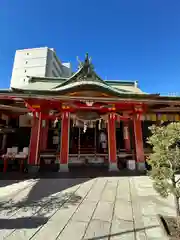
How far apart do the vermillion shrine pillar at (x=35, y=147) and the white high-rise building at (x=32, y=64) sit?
41876 millimetres

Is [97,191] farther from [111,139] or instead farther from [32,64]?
[32,64]

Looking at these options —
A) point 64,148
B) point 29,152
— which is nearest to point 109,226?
point 64,148

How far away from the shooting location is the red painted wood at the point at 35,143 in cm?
802

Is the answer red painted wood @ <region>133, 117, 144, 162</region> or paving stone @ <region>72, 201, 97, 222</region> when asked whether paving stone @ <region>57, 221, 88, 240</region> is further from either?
red painted wood @ <region>133, 117, 144, 162</region>

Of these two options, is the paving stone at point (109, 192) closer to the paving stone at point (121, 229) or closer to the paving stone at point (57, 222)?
the paving stone at point (57, 222)

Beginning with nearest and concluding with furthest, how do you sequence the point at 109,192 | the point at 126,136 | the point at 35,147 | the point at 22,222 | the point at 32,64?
the point at 22,222 → the point at 109,192 → the point at 35,147 → the point at 126,136 → the point at 32,64

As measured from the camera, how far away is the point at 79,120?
983 centimetres

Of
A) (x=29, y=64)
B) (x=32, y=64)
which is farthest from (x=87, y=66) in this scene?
(x=29, y=64)

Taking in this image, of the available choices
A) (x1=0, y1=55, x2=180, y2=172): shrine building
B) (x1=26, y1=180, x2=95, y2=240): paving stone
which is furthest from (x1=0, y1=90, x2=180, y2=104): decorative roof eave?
(x1=26, y1=180, x2=95, y2=240): paving stone

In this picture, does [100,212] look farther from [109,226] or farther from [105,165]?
[105,165]

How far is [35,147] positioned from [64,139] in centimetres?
176

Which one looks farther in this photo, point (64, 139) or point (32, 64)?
point (32, 64)

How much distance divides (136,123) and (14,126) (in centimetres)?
915

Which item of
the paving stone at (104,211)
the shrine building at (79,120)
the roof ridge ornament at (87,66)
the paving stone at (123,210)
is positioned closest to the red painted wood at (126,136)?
the shrine building at (79,120)
